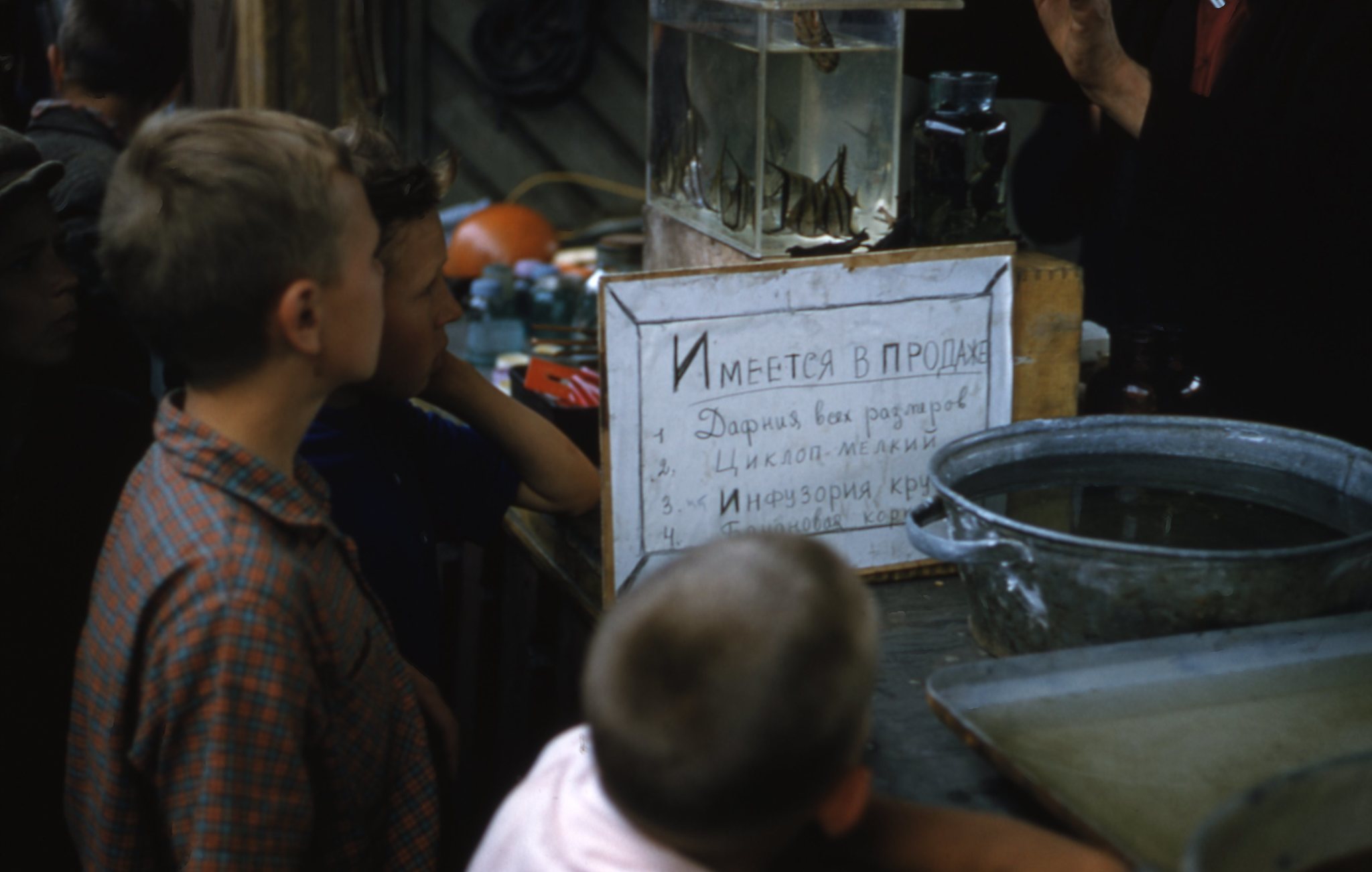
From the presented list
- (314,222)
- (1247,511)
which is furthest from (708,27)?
(1247,511)

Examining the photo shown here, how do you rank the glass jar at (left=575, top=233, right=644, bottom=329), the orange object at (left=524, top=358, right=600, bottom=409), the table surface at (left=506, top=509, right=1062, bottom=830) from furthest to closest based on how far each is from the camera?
1. the glass jar at (left=575, top=233, right=644, bottom=329)
2. the orange object at (left=524, top=358, right=600, bottom=409)
3. the table surface at (left=506, top=509, right=1062, bottom=830)

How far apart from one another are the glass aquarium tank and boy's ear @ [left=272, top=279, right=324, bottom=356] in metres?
0.62

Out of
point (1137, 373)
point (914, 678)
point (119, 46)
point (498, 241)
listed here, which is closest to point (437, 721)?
point (914, 678)

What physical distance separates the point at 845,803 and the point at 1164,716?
0.35 meters

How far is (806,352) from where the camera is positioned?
1417mm

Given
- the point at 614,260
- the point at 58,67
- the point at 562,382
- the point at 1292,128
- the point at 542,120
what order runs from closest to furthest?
the point at 1292,128, the point at 562,382, the point at 614,260, the point at 58,67, the point at 542,120

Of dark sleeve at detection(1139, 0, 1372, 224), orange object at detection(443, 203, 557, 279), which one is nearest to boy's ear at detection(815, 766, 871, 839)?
dark sleeve at detection(1139, 0, 1372, 224)

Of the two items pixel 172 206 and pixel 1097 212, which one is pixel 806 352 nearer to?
pixel 172 206

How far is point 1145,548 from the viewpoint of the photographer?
3.38ft

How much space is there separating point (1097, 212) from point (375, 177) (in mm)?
2705

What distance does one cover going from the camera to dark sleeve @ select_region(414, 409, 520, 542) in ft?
5.46

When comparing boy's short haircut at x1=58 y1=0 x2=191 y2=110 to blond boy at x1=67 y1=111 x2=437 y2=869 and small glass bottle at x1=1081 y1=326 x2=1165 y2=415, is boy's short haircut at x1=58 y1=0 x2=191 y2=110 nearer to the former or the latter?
blond boy at x1=67 y1=111 x2=437 y2=869

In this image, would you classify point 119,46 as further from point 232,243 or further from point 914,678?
point 914,678

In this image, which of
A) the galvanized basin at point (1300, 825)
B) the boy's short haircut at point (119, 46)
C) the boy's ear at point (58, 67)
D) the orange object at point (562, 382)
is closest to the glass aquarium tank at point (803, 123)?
the orange object at point (562, 382)
